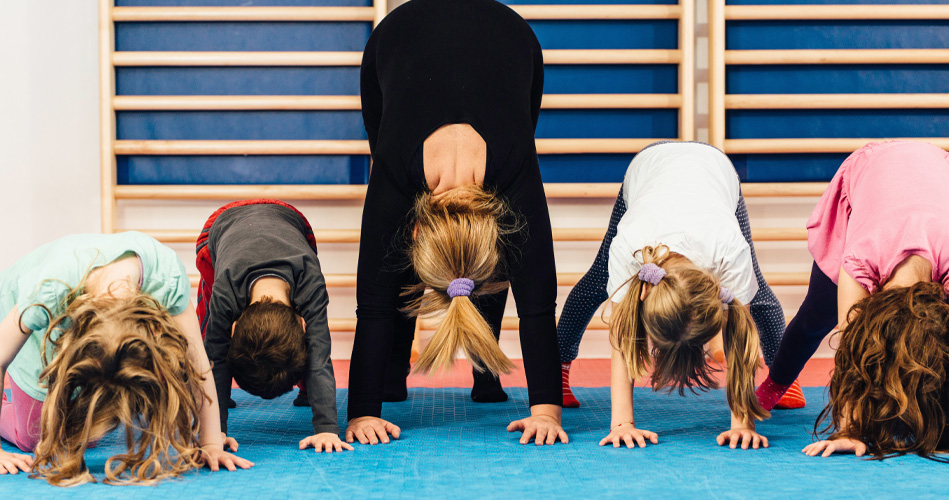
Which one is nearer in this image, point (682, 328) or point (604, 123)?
point (682, 328)

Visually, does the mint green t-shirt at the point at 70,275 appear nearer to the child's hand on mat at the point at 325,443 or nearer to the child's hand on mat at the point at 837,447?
the child's hand on mat at the point at 325,443

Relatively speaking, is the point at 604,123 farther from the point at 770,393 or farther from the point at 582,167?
the point at 770,393

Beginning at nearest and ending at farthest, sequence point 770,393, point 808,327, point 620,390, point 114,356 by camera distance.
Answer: point 114,356 → point 620,390 → point 808,327 → point 770,393

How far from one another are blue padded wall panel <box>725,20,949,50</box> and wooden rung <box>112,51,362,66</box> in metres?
1.44

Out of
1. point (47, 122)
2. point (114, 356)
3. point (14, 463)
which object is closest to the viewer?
point (114, 356)

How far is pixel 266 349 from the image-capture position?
1.39m

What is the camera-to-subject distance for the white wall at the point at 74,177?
7.68ft

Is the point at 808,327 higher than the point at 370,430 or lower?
higher

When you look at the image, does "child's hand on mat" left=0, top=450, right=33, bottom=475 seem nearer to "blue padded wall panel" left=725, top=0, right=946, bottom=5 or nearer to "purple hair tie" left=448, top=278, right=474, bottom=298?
"purple hair tie" left=448, top=278, right=474, bottom=298

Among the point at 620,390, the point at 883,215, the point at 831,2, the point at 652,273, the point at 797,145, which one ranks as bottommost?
the point at 620,390

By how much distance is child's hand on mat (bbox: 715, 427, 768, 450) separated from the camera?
1458 mm

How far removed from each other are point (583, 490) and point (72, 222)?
2.12 metres

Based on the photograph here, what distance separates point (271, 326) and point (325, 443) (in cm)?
25

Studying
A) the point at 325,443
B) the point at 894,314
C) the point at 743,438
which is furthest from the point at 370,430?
the point at 894,314
